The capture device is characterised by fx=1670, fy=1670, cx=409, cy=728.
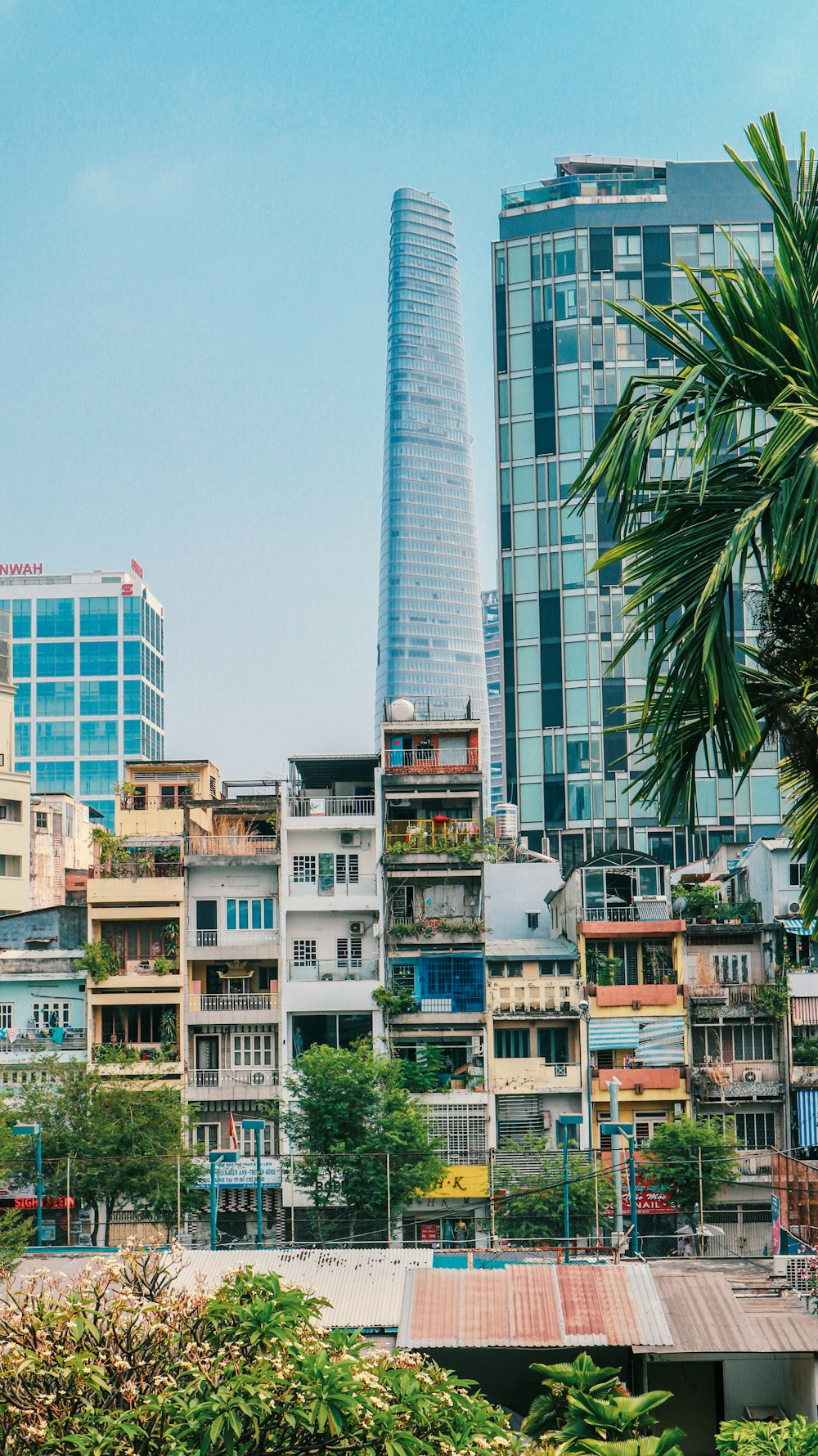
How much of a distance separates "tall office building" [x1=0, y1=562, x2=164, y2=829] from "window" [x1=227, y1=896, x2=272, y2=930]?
98496 millimetres

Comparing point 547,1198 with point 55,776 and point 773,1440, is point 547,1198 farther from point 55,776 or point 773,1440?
point 55,776

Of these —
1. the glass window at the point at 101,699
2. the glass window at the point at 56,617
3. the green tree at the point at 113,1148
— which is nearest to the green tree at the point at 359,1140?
the green tree at the point at 113,1148

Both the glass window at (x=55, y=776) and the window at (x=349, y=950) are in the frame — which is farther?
the glass window at (x=55, y=776)

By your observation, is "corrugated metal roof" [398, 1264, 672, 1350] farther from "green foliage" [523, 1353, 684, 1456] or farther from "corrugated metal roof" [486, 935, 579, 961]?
"corrugated metal roof" [486, 935, 579, 961]

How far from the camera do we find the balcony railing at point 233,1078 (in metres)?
57.6

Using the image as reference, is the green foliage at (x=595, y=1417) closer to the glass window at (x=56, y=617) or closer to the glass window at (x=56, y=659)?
the glass window at (x=56, y=659)

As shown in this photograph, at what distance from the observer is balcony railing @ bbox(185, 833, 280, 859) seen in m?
61.0

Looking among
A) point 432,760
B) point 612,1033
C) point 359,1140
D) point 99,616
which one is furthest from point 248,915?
point 99,616

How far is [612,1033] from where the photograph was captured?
59.5 m

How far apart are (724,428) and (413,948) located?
5063 cm

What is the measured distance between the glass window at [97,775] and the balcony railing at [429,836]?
98035 millimetres

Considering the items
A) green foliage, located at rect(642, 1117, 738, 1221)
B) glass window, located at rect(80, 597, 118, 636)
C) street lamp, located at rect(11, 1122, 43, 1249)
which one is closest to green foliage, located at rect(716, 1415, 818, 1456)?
street lamp, located at rect(11, 1122, 43, 1249)

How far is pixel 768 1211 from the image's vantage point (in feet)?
190

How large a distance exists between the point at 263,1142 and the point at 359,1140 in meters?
4.69
